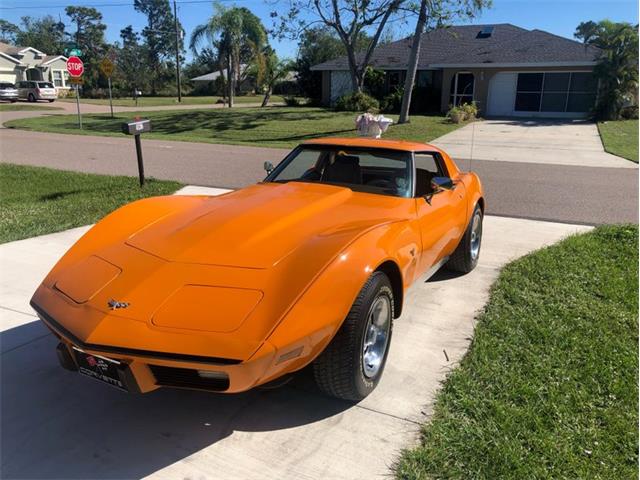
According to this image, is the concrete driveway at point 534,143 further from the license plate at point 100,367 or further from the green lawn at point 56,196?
the license plate at point 100,367

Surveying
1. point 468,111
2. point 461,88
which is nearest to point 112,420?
point 468,111

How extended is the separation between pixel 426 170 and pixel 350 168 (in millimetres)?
763

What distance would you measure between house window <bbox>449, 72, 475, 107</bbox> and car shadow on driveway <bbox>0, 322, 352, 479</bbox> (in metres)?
30.0

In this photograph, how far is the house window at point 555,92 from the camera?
28141 millimetres

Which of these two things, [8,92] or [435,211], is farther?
[8,92]

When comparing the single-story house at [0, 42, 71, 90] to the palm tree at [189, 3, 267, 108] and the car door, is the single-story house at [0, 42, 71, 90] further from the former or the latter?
the car door

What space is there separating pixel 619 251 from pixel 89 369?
5567 mm

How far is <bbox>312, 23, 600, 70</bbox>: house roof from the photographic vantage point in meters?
28.0

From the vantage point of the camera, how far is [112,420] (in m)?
2.84

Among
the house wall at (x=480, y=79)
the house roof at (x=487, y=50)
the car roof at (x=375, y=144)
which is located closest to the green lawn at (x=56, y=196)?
the car roof at (x=375, y=144)

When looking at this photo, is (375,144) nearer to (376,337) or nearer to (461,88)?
(376,337)

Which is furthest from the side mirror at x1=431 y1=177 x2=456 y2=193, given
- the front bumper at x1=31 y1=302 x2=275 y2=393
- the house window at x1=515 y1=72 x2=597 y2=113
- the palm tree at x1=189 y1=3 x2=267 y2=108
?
the palm tree at x1=189 y1=3 x2=267 y2=108

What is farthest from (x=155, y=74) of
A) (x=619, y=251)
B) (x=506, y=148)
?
(x=619, y=251)

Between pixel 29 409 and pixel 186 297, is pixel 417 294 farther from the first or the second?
pixel 29 409
